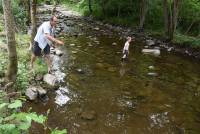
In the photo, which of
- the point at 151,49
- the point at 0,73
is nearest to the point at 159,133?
the point at 0,73

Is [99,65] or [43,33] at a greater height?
[43,33]

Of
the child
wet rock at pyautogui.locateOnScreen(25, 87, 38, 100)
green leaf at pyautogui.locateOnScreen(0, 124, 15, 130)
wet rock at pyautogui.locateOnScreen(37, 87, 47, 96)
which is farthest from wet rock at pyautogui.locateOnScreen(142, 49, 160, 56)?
green leaf at pyautogui.locateOnScreen(0, 124, 15, 130)

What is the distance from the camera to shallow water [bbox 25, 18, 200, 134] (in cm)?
936

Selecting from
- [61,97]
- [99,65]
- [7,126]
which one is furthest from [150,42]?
[7,126]

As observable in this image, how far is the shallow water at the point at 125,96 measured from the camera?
368 inches

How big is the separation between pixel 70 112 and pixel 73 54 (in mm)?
7958

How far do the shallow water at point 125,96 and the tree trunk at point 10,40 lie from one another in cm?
100

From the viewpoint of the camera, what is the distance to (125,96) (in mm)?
11875

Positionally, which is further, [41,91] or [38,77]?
[38,77]

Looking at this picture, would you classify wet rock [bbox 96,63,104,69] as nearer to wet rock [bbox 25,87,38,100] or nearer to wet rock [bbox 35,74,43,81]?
wet rock [bbox 35,74,43,81]

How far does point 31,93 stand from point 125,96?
3405 mm

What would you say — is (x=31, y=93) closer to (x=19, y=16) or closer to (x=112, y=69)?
(x=112, y=69)

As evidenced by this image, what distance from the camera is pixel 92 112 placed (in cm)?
992

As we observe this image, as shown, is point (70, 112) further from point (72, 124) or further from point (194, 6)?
point (194, 6)
